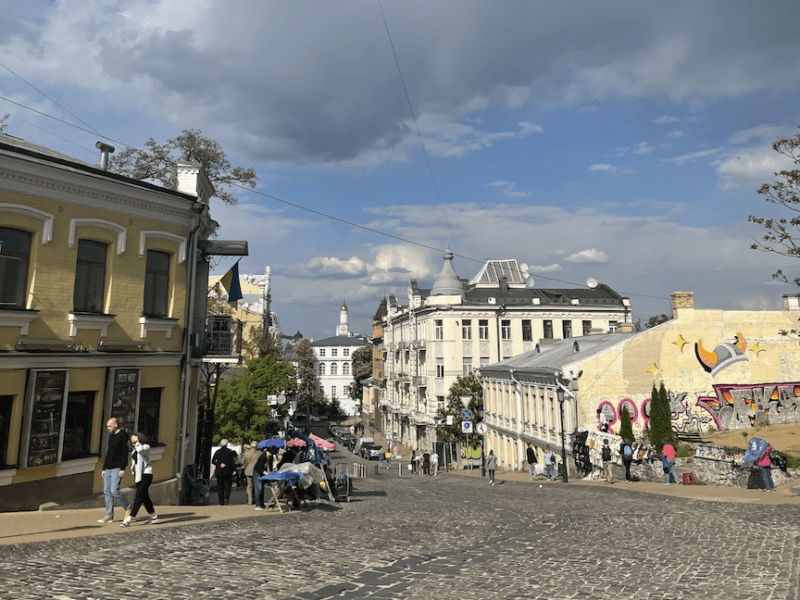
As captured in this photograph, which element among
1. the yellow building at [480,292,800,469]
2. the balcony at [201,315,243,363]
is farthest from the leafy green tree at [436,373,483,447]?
the balcony at [201,315,243,363]

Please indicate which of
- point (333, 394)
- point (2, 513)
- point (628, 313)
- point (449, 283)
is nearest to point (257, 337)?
point (449, 283)

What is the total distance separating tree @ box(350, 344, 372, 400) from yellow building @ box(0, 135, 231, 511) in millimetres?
84856

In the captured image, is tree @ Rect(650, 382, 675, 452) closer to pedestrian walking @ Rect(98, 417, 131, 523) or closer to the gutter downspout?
the gutter downspout

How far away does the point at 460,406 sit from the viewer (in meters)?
47.1

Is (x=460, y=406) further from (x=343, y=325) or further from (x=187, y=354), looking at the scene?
(x=343, y=325)

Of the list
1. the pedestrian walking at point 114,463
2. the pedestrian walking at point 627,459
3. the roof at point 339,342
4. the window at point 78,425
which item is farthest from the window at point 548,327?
the roof at point 339,342

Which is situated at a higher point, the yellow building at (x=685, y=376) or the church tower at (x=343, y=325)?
the church tower at (x=343, y=325)

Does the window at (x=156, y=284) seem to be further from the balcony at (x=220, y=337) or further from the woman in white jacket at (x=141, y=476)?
the woman in white jacket at (x=141, y=476)

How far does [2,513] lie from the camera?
38.4 ft

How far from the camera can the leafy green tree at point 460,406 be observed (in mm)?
46594

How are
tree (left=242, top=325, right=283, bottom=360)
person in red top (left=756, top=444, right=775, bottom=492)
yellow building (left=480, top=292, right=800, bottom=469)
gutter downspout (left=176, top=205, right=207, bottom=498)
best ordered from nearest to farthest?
1. gutter downspout (left=176, top=205, right=207, bottom=498)
2. person in red top (left=756, top=444, right=775, bottom=492)
3. yellow building (left=480, top=292, right=800, bottom=469)
4. tree (left=242, top=325, right=283, bottom=360)

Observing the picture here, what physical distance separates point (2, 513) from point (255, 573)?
6826mm

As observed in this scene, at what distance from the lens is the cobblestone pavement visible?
7.54 m

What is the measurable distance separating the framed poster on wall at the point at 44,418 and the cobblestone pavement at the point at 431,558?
139 inches
